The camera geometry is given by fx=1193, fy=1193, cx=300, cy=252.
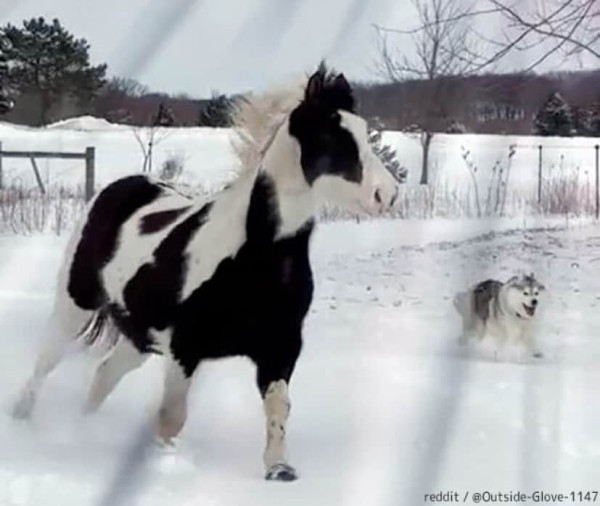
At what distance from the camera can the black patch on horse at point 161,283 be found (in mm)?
911

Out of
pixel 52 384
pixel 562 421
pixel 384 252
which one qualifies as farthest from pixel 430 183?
pixel 52 384

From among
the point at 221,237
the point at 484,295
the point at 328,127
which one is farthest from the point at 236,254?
the point at 484,295

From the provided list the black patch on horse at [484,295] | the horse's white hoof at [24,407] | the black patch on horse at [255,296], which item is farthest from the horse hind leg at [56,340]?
the black patch on horse at [484,295]

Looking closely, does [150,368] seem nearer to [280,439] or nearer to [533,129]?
[280,439]

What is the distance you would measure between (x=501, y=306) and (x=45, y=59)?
460 mm

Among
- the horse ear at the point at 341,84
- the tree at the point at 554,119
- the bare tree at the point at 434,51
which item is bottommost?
the tree at the point at 554,119

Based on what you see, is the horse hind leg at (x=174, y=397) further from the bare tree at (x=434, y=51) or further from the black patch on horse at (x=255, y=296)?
the bare tree at (x=434, y=51)

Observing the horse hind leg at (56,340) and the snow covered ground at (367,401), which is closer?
the snow covered ground at (367,401)

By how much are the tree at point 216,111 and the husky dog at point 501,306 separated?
0.24 metres

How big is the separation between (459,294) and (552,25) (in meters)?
0.23

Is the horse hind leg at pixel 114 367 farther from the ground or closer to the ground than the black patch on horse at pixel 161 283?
closer to the ground

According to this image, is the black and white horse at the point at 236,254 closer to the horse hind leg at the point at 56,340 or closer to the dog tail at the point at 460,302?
the horse hind leg at the point at 56,340

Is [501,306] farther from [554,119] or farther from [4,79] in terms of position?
[4,79]

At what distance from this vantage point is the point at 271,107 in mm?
871
